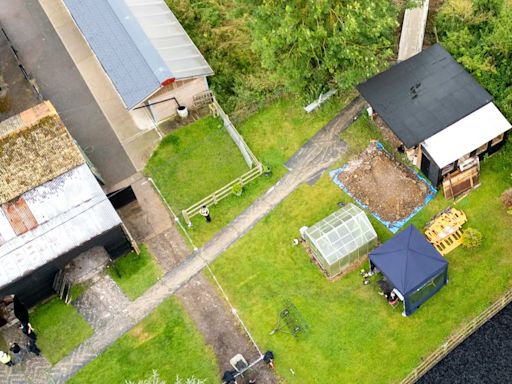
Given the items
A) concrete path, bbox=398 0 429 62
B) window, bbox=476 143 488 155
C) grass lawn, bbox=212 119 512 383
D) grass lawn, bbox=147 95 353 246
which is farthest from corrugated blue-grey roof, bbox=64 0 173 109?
window, bbox=476 143 488 155

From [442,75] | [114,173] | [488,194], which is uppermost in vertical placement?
[114,173]

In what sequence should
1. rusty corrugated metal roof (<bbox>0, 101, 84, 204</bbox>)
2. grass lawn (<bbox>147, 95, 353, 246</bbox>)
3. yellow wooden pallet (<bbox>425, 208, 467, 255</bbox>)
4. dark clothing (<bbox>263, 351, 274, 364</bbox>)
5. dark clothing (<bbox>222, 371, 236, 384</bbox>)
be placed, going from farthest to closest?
1. grass lawn (<bbox>147, 95, 353, 246</bbox>)
2. rusty corrugated metal roof (<bbox>0, 101, 84, 204</bbox>)
3. yellow wooden pallet (<bbox>425, 208, 467, 255</bbox>)
4. dark clothing (<bbox>263, 351, 274, 364</bbox>)
5. dark clothing (<bbox>222, 371, 236, 384</bbox>)

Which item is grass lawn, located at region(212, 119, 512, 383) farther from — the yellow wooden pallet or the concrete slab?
the concrete slab

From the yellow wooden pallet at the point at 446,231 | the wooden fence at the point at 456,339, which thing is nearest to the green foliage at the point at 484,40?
the yellow wooden pallet at the point at 446,231

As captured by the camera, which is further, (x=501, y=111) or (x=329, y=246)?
(x=501, y=111)

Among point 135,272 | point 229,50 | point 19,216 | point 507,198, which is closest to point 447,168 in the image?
point 507,198

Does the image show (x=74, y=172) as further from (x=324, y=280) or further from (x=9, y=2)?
(x=9, y=2)

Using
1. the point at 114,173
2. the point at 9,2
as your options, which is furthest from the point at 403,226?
the point at 9,2
